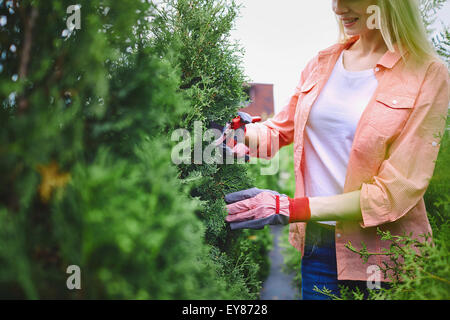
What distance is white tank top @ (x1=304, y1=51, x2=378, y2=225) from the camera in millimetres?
1888

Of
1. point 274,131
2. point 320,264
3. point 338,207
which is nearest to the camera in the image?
point 338,207

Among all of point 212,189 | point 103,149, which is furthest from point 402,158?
point 103,149

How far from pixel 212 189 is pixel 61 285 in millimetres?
1295

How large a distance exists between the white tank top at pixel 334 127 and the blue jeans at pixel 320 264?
0.52 ft

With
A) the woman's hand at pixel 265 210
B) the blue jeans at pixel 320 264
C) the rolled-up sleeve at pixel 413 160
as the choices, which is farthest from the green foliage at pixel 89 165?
the blue jeans at pixel 320 264

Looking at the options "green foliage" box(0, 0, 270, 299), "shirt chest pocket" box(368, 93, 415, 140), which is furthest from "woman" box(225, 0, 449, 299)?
"green foliage" box(0, 0, 270, 299)

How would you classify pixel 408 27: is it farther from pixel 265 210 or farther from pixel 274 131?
pixel 265 210

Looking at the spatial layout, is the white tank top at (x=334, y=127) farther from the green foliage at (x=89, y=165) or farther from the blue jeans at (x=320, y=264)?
the green foliage at (x=89, y=165)

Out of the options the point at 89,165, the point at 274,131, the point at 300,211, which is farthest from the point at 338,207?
the point at 89,165

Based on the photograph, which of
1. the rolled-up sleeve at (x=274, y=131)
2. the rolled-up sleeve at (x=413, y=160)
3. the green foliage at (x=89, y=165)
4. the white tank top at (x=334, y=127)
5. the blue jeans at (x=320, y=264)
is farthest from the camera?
the rolled-up sleeve at (x=274, y=131)

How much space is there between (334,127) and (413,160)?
0.51m

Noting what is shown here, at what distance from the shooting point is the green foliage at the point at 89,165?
0.81m

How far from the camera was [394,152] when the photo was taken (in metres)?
1.63
